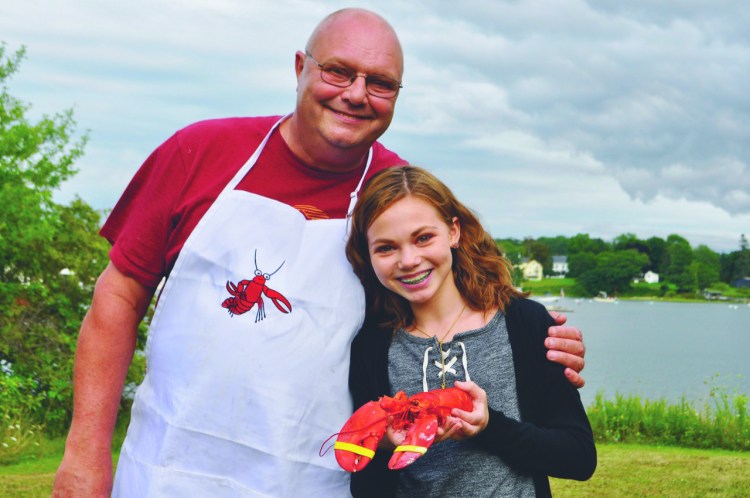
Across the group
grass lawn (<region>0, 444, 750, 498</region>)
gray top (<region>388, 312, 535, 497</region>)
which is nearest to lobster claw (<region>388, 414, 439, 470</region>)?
gray top (<region>388, 312, 535, 497</region>)

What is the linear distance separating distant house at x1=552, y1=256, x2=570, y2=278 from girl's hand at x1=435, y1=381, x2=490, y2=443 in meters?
117

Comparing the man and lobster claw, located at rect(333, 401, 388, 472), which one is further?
the man

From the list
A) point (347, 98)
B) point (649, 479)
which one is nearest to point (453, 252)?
point (347, 98)

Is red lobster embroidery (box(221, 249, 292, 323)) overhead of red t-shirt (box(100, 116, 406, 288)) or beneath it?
beneath

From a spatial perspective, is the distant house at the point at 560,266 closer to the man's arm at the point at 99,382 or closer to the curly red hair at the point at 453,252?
the curly red hair at the point at 453,252

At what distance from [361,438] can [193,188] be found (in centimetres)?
123

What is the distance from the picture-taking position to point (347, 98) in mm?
2975

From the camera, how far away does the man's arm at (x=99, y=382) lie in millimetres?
2986

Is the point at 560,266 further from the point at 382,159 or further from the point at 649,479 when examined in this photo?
the point at 382,159

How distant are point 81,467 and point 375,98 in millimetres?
1786

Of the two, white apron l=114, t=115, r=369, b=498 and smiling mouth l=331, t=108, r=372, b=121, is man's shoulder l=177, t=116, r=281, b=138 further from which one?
smiling mouth l=331, t=108, r=372, b=121

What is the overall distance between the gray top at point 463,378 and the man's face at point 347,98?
0.79m

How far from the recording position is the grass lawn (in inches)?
304

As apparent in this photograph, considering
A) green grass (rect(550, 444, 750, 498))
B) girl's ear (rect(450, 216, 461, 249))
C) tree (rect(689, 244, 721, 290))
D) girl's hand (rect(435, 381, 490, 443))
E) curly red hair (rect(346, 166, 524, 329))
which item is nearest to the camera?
girl's hand (rect(435, 381, 490, 443))
